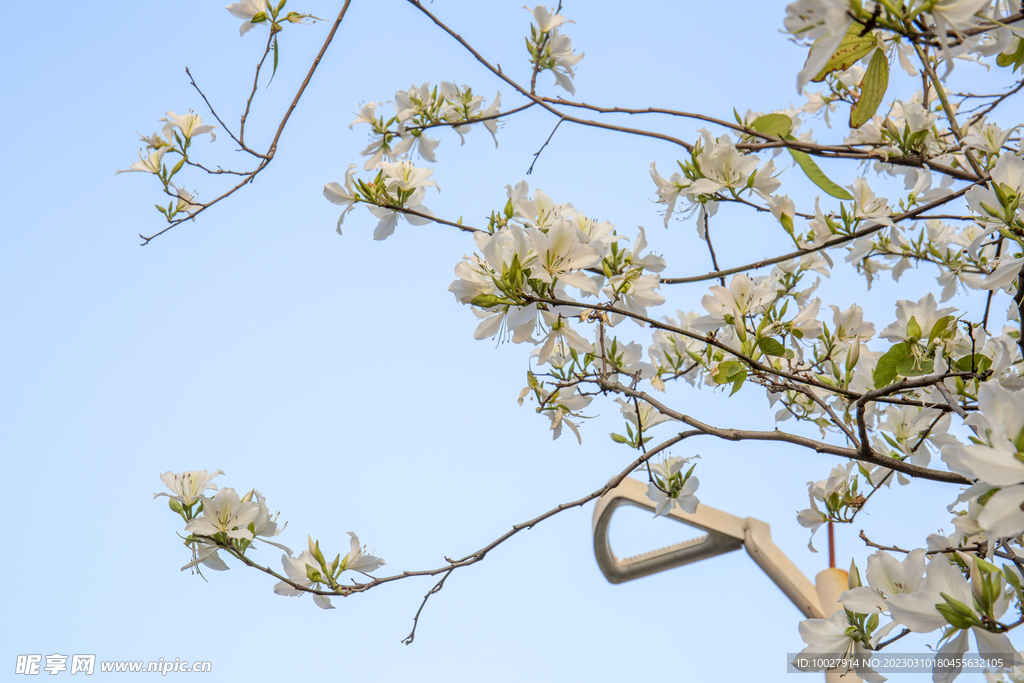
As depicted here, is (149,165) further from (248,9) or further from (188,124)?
(248,9)

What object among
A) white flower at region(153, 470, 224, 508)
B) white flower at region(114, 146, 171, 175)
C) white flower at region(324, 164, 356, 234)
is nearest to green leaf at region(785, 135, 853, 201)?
white flower at region(324, 164, 356, 234)

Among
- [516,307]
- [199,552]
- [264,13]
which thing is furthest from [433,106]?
[199,552]

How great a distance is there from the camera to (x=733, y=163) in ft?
3.85

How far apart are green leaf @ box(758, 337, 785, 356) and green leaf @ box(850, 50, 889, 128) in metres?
0.30

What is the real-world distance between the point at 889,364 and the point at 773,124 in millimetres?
497

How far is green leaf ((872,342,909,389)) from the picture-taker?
0.98 m

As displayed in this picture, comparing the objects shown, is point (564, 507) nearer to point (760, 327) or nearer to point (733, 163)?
point (760, 327)

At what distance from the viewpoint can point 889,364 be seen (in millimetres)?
986

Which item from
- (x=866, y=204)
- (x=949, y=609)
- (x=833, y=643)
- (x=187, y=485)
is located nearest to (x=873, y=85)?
(x=866, y=204)

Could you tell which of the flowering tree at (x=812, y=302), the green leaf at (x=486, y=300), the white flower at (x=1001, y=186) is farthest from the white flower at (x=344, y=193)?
the white flower at (x=1001, y=186)

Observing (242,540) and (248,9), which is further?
(248,9)

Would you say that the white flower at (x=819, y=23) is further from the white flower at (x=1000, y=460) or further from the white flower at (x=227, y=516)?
the white flower at (x=227, y=516)

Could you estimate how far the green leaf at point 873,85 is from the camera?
75 centimetres

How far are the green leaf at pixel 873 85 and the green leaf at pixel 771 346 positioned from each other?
303 mm
